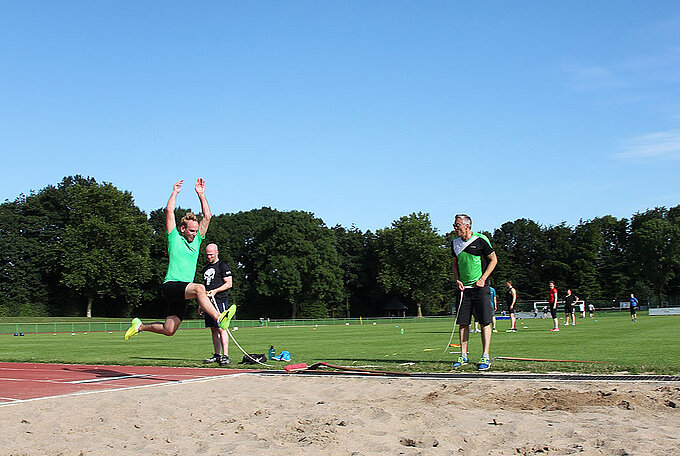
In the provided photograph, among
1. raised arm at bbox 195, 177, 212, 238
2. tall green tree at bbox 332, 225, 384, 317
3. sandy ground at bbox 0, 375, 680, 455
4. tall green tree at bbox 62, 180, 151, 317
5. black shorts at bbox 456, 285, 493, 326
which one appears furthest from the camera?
tall green tree at bbox 332, 225, 384, 317

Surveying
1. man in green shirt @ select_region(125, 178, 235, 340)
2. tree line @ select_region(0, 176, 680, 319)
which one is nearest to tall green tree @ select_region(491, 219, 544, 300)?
tree line @ select_region(0, 176, 680, 319)

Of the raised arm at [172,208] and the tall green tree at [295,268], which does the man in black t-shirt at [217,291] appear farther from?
the tall green tree at [295,268]

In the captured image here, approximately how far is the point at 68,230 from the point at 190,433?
64.9 meters

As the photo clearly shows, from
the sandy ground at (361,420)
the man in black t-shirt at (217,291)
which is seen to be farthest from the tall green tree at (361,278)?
the sandy ground at (361,420)

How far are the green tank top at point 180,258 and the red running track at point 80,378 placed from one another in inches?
51.1

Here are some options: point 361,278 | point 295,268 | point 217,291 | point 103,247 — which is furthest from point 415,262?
point 217,291

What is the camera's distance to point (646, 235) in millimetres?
87625

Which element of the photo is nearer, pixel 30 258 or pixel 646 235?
pixel 30 258

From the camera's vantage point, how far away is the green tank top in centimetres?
775

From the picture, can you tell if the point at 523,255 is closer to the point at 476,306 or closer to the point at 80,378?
the point at 476,306

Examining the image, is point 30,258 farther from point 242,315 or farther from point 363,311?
point 363,311

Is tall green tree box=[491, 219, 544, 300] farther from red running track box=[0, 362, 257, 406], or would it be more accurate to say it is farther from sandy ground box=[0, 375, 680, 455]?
sandy ground box=[0, 375, 680, 455]

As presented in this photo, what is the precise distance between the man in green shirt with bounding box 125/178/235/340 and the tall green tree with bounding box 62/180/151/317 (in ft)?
193

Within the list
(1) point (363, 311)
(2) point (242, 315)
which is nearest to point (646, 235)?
(1) point (363, 311)
